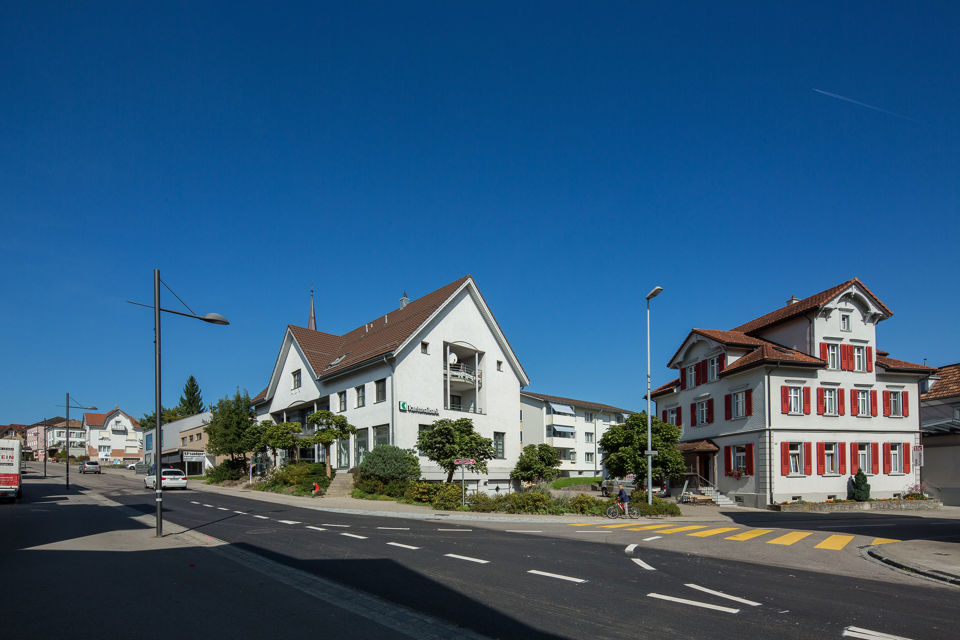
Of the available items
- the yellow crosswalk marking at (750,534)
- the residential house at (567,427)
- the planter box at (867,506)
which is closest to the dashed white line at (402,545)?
the yellow crosswalk marking at (750,534)

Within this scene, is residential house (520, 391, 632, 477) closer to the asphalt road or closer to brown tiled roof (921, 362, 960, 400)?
brown tiled roof (921, 362, 960, 400)

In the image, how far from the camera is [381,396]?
3694 centimetres

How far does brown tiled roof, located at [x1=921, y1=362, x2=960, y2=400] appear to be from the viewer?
43.0 metres

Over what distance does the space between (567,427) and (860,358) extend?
33504mm

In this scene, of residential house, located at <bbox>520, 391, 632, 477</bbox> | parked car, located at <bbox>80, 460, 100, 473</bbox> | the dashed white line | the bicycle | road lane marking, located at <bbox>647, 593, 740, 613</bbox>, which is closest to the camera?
road lane marking, located at <bbox>647, 593, 740, 613</bbox>

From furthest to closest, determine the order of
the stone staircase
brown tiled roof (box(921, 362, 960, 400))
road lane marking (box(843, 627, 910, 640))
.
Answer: brown tiled roof (box(921, 362, 960, 400)) < the stone staircase < road lane marking (box(843, 627, 910, 640))

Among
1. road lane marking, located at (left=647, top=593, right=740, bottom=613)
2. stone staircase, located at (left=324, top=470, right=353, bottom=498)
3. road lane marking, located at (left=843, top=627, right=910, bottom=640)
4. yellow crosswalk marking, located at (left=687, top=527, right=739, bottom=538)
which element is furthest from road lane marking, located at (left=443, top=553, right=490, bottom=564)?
stone staircase, located at (left=324, top=470, right=353, bottom=498)

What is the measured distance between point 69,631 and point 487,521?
1676cm

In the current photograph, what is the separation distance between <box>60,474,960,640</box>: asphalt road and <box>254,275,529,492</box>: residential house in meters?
19.9

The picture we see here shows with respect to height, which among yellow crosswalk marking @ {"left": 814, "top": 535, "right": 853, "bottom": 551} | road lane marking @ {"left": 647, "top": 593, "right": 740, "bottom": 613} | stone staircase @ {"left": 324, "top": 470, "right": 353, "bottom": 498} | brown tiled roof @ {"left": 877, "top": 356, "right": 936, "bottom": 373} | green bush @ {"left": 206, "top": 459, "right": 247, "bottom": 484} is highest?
brown tiled roof @ {"left": 877, "top": 356, "right": 936, "bottom": 373}

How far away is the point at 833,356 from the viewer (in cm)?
3688

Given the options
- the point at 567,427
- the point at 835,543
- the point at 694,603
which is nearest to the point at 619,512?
the point at 835,543

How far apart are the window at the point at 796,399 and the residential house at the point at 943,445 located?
10.8m

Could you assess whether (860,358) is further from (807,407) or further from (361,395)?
(361,395)
